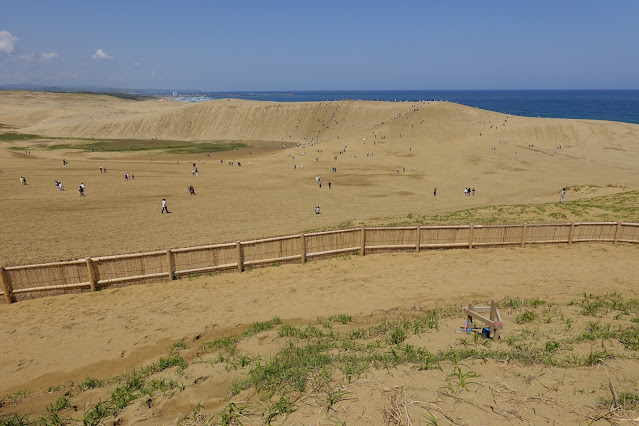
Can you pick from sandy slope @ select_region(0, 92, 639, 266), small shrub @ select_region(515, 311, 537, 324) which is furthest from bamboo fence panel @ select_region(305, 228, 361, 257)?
sandy slope @ select_region(0, 92, 639, 266)

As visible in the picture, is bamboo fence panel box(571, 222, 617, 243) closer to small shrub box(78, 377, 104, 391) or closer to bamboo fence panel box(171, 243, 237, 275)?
bamboo fence panel box(171, 243, 237, 275)

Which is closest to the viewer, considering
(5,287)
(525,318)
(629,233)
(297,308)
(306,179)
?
(525,318)

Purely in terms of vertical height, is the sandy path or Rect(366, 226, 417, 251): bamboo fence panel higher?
Rect(366, 226, 417, 251): bamboo fence panel

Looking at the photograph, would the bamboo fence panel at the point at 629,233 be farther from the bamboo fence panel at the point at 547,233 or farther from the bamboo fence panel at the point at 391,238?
the bamboo fence panel at the point at 391,238

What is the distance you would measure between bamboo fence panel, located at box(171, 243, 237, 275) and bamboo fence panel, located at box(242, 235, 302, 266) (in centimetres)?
54

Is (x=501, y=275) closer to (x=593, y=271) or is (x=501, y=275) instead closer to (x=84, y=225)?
(x=593, y=271)

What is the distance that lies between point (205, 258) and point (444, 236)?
9445 mm

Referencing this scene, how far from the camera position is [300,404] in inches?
238

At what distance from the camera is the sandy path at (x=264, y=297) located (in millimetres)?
9234

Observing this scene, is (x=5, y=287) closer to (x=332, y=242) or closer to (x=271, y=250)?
(x=271, y=250)

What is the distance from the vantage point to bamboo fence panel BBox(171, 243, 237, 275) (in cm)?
1313

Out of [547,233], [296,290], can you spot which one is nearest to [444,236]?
[547,233]

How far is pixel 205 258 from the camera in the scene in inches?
524

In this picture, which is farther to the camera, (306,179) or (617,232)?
(306,179)
